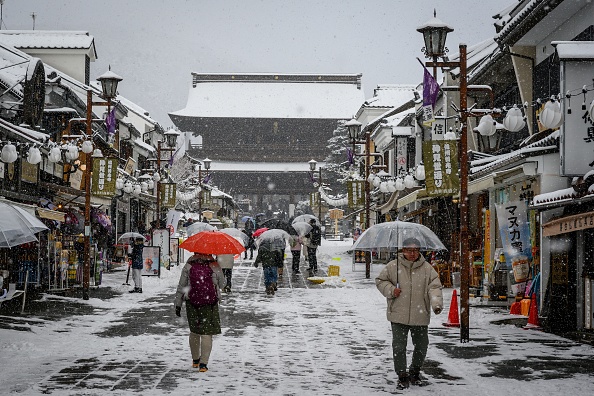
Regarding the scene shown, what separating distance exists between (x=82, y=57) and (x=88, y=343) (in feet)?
66.3

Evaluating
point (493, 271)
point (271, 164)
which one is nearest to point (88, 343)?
point (493, 271)

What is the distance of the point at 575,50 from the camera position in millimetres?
10484

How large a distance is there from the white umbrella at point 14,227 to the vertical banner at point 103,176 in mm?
8951

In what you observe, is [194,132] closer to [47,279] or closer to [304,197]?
[304,197]

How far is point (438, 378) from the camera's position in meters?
8.48

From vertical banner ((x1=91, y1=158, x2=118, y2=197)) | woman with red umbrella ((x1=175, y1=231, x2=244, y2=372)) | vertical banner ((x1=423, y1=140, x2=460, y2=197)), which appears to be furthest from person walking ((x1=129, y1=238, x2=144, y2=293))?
woman with red umbrella ((x1=175, y1=231, x2=244, y2=372))

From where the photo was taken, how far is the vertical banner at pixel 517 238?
14.4 metres

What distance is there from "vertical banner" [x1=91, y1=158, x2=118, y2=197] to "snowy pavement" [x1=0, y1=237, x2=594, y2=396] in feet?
17.4

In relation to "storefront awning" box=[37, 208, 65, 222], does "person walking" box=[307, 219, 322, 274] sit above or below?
below

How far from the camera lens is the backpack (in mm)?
8953

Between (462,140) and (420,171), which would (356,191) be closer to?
(420,171)

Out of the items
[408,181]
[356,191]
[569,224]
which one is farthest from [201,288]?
[356,191]

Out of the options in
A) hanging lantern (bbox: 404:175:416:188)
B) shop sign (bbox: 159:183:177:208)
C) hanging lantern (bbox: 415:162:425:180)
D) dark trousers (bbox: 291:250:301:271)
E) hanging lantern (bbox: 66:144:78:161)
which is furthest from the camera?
shop sign (bbox: 159:183:177:208)

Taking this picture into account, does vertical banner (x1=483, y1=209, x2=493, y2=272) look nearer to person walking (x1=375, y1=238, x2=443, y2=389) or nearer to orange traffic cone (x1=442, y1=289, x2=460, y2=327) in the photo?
orange traffic cone (x1=442, y1=289, x2=460, y2=327)
